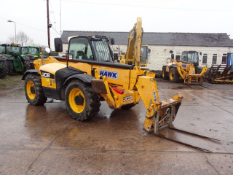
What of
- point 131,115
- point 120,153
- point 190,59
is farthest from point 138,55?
point 190,59

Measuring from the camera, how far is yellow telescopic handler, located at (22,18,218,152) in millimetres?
4426

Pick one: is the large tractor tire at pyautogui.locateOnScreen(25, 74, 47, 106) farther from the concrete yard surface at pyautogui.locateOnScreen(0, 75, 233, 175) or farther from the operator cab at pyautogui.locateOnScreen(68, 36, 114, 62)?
the operator cab at pyautogui.locateOnScreen(68, 36, 114, 62)

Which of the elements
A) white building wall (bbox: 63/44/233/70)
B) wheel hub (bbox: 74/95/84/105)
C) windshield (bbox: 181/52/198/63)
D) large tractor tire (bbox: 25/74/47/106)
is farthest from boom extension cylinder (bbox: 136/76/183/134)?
white building wall (bbox: 63/44/233/70)

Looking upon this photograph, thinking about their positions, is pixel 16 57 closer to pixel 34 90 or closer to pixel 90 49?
pixel 34 90

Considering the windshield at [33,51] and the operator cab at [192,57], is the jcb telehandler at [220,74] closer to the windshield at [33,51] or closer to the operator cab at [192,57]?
the operator cab at [192,57]

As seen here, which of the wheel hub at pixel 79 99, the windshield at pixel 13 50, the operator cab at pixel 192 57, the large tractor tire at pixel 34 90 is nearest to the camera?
the wheel hub at pixel 79 99

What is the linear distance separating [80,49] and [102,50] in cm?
62

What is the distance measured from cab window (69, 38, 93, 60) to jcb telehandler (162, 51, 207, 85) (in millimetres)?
9581

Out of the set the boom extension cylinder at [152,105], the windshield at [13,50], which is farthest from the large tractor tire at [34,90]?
the windshield at [13,50]

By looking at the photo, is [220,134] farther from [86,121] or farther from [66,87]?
[66,87]

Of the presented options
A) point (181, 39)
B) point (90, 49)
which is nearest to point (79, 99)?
point (90, 49)

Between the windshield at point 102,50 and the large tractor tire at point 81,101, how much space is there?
1090mm

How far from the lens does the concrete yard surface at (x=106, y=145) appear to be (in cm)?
311

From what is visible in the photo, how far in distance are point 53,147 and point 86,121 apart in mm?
1427
